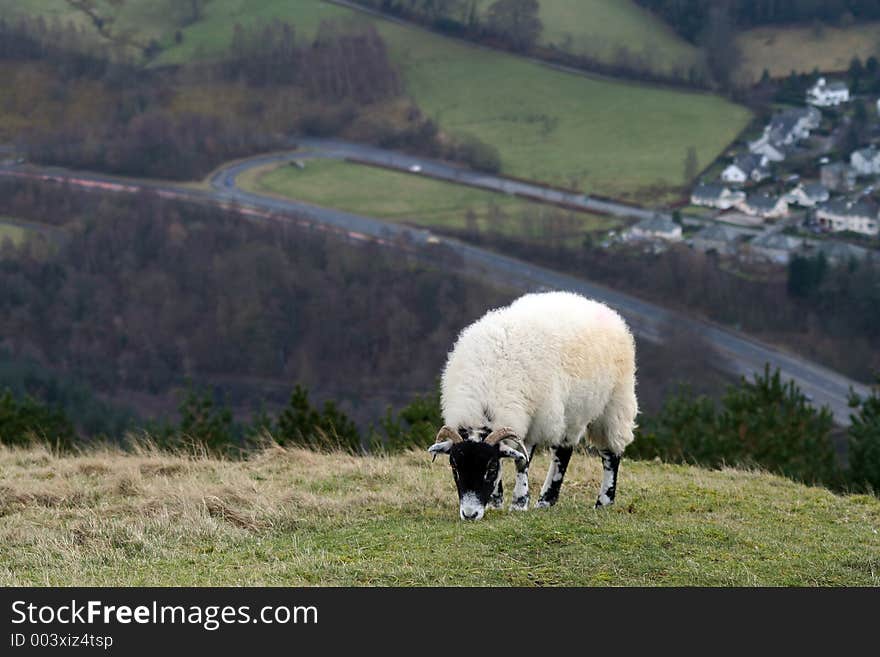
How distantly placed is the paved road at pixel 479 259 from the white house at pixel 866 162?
31674 mm

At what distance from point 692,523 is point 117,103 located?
12555 cm

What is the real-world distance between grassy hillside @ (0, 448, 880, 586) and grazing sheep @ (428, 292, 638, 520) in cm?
59

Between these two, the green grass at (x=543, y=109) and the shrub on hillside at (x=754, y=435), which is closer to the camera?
the shrub on hillside at (x=754, y=435)

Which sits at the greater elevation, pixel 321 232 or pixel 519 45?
pixel 519 45

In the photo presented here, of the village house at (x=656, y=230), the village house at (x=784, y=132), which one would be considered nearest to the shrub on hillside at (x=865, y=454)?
the village house at (x=656, y=230)

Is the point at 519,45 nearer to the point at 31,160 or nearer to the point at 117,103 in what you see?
the point at 117,103

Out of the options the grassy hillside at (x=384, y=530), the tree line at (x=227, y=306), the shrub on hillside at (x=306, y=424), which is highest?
the grassy hillside at (x=384, y=530)

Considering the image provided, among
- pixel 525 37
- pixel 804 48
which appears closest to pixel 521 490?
pixel 525 37

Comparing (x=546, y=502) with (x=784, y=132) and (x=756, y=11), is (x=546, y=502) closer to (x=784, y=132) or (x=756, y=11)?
(x=784, y=132)

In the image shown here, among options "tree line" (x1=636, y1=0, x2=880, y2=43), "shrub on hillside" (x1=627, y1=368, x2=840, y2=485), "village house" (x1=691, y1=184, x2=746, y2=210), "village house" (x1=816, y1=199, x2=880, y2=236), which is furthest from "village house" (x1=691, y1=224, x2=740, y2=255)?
"shrub on hillside" (x1=627, y1=368, x2=840, y2=485)

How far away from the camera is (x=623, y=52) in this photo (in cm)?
13000

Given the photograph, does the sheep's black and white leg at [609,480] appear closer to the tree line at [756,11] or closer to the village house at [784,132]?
the village house at [784,132]

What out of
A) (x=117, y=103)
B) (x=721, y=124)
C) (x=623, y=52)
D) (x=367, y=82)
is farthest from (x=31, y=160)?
(x=721, y=124)

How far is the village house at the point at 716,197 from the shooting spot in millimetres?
107662
